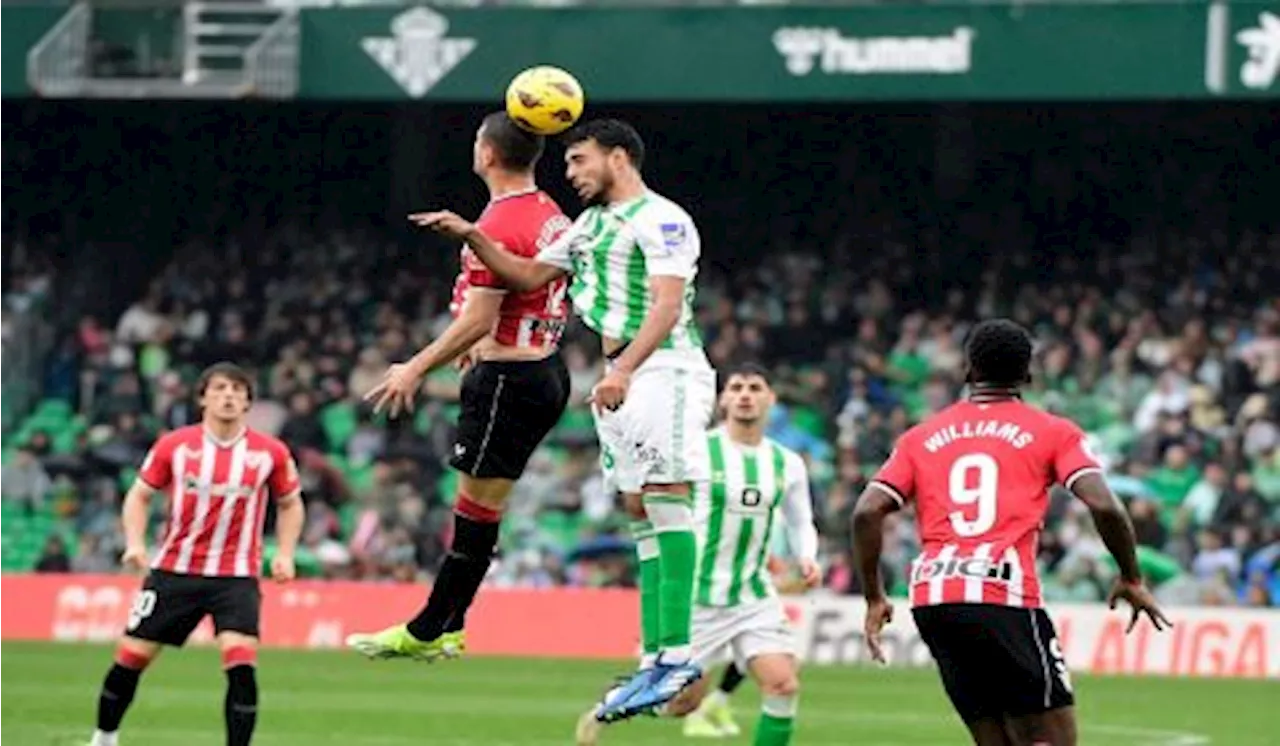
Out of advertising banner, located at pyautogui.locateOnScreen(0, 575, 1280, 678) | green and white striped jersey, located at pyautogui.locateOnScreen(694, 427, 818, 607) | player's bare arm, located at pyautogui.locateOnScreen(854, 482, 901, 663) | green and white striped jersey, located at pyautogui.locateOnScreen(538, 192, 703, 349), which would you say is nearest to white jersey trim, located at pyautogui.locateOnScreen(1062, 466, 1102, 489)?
player's bare arm, located at pyautogui.locateOnScreen(854, 482, 901, 663)

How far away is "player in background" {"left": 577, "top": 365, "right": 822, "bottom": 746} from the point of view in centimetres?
1842

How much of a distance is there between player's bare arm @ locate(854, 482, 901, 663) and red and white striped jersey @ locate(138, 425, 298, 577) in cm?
590

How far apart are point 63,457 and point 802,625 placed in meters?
8.76

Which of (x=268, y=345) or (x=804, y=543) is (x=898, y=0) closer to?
(x=268, y=345)

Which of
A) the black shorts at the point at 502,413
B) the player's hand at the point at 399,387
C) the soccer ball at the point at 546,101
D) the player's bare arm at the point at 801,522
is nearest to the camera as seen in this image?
the player's hand at the point at 399,387

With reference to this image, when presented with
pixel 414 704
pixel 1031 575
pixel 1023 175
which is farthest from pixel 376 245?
pixel 1031 575

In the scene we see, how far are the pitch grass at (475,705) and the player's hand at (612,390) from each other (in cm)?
724

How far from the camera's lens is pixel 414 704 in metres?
24.3

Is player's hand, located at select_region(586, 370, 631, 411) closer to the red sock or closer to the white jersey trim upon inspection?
the red sock

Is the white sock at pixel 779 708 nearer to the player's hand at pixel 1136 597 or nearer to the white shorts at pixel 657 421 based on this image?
the white shorts at pixel 657 421

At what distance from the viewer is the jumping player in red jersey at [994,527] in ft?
39.3

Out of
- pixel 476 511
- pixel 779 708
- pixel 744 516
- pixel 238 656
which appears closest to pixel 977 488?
pixel 476 511

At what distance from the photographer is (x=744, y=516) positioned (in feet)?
62.2

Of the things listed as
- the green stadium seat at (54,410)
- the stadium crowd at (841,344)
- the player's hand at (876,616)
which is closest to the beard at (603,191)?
the player's hand at (876,616)
